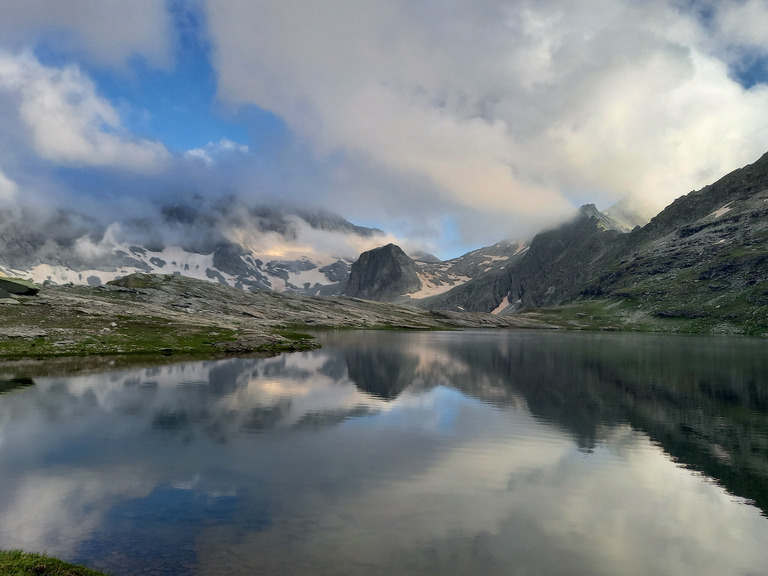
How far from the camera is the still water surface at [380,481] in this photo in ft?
53.0

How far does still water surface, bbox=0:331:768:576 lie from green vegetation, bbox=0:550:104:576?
1237 mm

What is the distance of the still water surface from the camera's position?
Answer: 1616 centimetres

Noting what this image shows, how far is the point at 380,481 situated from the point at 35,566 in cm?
1455

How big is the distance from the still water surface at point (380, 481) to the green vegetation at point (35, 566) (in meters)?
1.24

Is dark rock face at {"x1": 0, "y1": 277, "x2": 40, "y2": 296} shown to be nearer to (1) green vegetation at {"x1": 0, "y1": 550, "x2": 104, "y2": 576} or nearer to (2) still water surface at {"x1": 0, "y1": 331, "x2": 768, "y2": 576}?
(2) still water surface at {"x1": 0, "y1": 331, "x2": 768, "y2": 576}

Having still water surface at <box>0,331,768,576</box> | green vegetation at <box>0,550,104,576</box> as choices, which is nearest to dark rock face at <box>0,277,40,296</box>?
still water surface at <box>0,331,768,576</box>

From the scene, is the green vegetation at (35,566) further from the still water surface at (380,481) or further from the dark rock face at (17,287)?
the dark rock face at (17,287)

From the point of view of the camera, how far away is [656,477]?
25.3 m

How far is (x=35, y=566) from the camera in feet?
43.2

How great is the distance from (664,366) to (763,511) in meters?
64.4

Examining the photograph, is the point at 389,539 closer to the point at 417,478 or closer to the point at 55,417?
the point at 417,478

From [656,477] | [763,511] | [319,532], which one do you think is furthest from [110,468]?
[763,511]

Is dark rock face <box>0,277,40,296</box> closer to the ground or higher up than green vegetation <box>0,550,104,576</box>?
higher up

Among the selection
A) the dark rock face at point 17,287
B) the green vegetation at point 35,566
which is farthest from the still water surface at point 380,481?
the dark rock face at point 17,287
